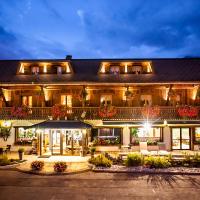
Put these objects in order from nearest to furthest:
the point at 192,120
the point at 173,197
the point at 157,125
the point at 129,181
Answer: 1. the point at 173,197
2. the point at 129,181
3. the point at 192,120
4. the point at 157,125

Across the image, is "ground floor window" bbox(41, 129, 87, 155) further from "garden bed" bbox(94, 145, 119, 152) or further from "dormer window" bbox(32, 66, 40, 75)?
"dormer window" bbox(32, 66, 40, 75)

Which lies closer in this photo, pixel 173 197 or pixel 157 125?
pixel 173 197

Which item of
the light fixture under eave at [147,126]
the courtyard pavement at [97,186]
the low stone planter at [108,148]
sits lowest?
the courtyard pavement at [97,186]

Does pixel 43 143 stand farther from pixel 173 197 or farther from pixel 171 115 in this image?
pixel 173 197

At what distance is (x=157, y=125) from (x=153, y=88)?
3433 millimetres

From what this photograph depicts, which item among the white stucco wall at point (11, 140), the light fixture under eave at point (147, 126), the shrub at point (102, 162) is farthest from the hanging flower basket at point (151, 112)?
the white stucco wall at point (11, 140)

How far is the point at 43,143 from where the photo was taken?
2314 cm

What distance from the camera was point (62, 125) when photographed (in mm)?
21516

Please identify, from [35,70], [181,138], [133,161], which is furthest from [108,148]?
[35,70]

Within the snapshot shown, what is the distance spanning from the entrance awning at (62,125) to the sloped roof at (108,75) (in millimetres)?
3284

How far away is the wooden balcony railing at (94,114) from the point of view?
22625 mm

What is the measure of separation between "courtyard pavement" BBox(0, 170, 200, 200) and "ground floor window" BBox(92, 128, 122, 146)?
25.6 feet

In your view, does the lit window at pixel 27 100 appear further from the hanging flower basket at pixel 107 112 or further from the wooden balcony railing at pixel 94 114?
the hanging flower basket at pixel 107 112

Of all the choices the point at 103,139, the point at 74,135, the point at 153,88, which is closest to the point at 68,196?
the point at 74,135
